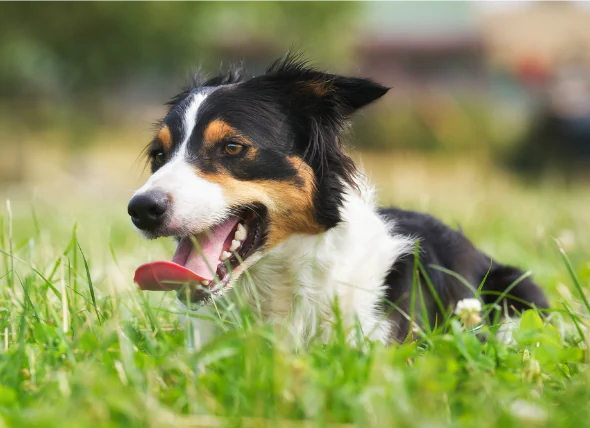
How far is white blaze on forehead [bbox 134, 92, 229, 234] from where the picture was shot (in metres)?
2.69

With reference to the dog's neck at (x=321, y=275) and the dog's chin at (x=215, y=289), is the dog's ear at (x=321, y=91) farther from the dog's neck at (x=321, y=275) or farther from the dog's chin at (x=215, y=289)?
the dog's chin at (x=215, y=289)

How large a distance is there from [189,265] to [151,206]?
0.33 m

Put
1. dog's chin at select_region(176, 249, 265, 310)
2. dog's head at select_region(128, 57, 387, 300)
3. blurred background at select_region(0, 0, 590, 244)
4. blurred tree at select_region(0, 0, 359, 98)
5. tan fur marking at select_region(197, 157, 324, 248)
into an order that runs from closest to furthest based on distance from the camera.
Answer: dog's chin at select_region(176, 249, 265, 310) → dog's head at select_region(128, 57, 387, 300) → tan fur marking at select_region(197, 157, 324, 248) → blurred background at select_region(0, 0, 590, 244) → blurred tree at select_region(0, 0, 359, 98)

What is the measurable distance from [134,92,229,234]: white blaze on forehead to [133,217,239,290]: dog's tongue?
11cm

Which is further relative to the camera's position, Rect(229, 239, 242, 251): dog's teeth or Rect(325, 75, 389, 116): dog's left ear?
Rect(325, 75, 389, 116): dog's left ear

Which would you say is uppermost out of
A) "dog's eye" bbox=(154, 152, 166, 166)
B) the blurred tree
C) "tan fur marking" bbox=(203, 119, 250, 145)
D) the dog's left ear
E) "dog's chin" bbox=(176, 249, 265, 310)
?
the blurred tree

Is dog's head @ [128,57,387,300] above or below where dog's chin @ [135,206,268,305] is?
above

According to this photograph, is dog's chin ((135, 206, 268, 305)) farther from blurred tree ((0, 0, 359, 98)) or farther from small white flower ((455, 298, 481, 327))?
blurred tree ((0, 0, 359, 98))

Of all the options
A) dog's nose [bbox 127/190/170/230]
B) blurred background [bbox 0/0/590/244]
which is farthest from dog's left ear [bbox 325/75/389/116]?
blurred background [bbox 0/0/590/244]

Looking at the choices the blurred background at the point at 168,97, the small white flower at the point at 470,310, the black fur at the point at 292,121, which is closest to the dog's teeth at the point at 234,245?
the black fur at the point at 292,121

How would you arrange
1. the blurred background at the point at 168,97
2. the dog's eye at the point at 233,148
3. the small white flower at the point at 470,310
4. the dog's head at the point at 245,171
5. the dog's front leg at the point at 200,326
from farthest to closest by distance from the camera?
the blurred background at the point at 168,97 → the dog's eye at the point at 233,148 → the dog's head at the point at 245,171 → the dog's front leg at the point at 200,326 → the small white flower at the point at 470,310

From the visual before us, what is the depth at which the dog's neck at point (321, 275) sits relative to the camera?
294cm

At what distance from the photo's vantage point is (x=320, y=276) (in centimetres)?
299

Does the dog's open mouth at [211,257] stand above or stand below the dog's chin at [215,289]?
above
